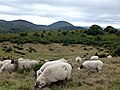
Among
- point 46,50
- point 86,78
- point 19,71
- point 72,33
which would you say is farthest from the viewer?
point 72,33

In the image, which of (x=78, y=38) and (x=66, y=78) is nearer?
(x=66, y=78)

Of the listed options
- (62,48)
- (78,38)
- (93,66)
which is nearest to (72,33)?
(78,38)

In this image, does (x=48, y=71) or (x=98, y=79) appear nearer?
(x=48, y=71)

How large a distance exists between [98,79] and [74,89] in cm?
202

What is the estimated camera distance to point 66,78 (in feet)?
35.8

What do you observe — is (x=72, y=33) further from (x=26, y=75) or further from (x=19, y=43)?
(x=26, y=75)

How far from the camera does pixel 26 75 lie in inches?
500

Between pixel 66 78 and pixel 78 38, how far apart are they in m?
73.4

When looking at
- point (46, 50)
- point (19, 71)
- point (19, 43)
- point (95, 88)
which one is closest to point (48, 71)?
point (95, 88)

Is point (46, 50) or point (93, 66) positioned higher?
point (93, 66)

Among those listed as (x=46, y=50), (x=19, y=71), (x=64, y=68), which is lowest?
(x=46, y=50)

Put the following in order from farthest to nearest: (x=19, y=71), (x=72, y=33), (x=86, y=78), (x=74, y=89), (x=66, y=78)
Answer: (x=72, y=33) < (x=19, y=71) < (x=86, y=78) < (x=66, y=78) < (x=74, y=89)

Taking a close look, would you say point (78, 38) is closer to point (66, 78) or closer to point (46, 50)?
point (46, 50)

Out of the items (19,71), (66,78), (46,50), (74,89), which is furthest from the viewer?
(46,50)
